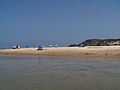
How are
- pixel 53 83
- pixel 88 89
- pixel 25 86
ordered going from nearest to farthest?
pixel 88 89 → pixel 25 86 → pixel 53 83

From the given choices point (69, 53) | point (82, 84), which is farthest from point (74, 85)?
point (69, 53)

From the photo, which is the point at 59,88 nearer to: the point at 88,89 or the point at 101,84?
the point at 88,89

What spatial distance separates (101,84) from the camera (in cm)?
1343

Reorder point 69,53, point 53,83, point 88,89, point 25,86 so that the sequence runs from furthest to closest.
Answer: point 69,53 < point 53,83 < point 25,86 < point 88,89

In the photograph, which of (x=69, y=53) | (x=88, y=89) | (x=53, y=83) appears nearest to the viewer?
(x=88, y=89)

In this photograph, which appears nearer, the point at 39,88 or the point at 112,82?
the point at 39,88

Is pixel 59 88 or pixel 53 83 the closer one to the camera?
pixel 59 88

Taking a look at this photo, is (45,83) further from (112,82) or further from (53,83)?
(112,82)

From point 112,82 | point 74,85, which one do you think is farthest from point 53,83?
point 112,82

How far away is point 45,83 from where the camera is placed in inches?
546

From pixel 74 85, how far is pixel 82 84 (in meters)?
0.51

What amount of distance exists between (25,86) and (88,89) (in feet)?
10.5

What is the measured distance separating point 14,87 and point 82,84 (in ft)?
11.5

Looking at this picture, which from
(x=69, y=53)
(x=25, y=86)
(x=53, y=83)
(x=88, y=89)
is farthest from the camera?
(x=69, y=53)
